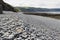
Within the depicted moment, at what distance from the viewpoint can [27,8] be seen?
559 inches

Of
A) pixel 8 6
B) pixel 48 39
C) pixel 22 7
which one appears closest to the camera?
pixel 48 39

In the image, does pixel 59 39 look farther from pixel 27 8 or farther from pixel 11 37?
pixel 27 8

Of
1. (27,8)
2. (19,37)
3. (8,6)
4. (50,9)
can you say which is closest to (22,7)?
(27,8)

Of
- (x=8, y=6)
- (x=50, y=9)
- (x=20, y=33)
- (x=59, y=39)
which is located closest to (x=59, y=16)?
(x=50, y=9)

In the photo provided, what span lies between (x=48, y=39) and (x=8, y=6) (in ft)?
33.5

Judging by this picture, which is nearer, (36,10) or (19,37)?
(19,37)

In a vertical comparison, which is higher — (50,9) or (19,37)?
(19,37)

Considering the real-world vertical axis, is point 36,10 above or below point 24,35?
below

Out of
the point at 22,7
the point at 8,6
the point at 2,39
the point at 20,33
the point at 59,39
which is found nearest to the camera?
the point at 2,39

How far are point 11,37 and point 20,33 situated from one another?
374 mm

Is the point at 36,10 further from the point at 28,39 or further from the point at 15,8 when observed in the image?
the point at 28,39

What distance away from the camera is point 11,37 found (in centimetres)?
274

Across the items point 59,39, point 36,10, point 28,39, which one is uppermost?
point 28,39

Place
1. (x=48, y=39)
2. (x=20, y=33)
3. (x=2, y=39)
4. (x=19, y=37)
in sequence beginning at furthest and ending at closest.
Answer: (x=48, y=39)
(x=20, y=33)
(x=19, y=37)
(x=2, y=39)
